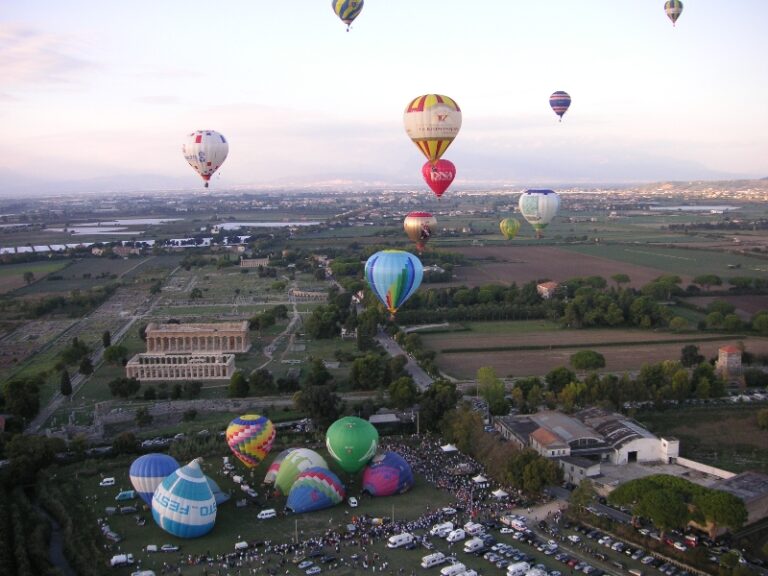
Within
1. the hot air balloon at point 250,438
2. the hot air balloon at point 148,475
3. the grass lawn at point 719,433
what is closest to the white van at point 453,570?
the hot air balloon at point 250,438

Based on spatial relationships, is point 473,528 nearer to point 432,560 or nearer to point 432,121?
point 432,560

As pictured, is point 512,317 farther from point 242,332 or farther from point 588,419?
point 588,419

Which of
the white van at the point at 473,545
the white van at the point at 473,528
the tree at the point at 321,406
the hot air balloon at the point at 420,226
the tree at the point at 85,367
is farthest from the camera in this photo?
the tree at the point at 85,367

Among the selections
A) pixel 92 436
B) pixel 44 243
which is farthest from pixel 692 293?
pixel 44 243

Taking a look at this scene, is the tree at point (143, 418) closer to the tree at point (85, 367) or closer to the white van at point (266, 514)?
the tree at point (85, 367)

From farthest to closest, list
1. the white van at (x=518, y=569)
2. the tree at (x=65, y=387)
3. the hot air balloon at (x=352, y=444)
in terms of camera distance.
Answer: the tree at (x=65, y=387)
the hot air balloon at (x=352, y=444)
the white van at (x=518, y=569)

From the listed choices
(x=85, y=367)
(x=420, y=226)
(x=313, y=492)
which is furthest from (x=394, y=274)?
(x=85, y=367)

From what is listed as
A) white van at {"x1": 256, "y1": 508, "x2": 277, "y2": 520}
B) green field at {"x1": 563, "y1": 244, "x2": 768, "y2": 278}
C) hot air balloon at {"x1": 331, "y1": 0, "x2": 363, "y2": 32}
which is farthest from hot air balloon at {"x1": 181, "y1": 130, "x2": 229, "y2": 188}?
green field at {"x1": 563, "y1": 244, "x2": 768, "y2": 278}
